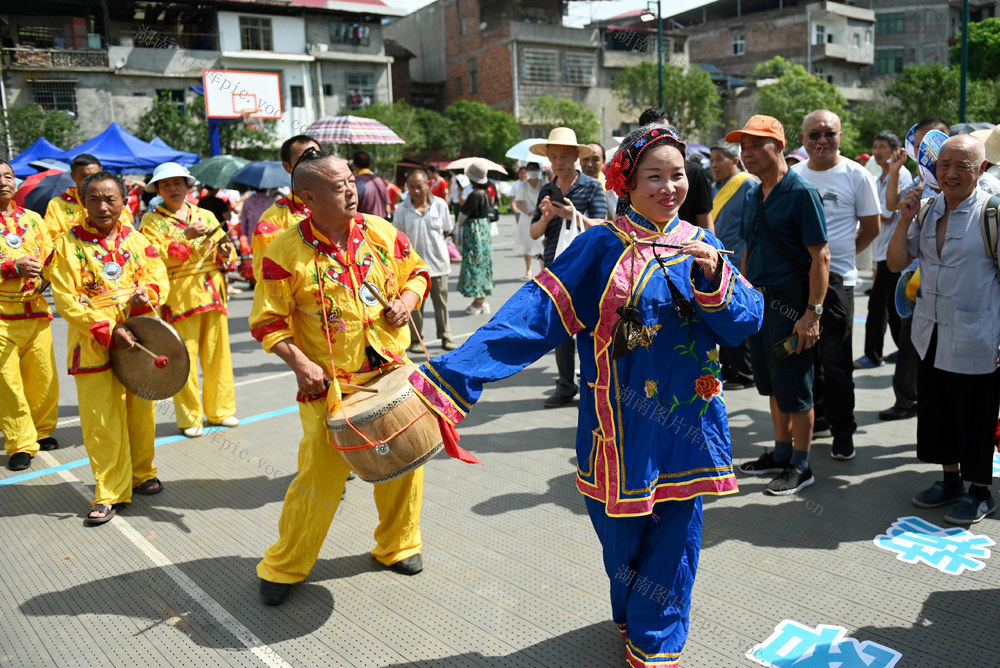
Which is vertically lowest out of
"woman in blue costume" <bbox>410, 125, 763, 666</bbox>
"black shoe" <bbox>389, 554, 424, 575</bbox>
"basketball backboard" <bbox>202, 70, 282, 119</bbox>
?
"black shoe" <bbox>389, 554, 424, 575</bbox>

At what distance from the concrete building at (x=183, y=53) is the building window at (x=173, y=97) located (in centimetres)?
7

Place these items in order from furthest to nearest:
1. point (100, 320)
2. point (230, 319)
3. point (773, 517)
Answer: point (230, 319)
point (100, 320)
point (773, 517)

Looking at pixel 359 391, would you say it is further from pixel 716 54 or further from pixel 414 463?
pixel 716 54

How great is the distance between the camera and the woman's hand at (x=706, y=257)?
258cm

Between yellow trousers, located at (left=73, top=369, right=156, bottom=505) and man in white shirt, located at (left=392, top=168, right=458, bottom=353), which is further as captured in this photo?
man in white shirt, located at (left=392, top=168, right=458, bottom=353)

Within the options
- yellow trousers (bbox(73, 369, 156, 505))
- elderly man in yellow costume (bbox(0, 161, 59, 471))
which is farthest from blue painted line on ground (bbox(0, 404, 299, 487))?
yellow trousers (bbox(73, 369, 156, 505))

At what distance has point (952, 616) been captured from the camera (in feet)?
10.5

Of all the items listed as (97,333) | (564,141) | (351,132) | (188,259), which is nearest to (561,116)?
(351,132)

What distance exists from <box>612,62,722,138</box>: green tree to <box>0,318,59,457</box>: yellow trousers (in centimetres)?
3934

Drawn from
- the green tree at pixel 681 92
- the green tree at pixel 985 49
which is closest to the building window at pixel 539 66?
the green tree at pixel 681 92

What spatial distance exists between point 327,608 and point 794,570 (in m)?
2.15

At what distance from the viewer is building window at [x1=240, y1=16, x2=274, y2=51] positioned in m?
38.8

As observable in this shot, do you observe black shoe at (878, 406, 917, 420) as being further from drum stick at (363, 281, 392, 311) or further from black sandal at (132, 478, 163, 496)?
black sandal at (132, 478, 163, 496)

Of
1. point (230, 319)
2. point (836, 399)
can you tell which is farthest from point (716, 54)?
point (836, 399)
